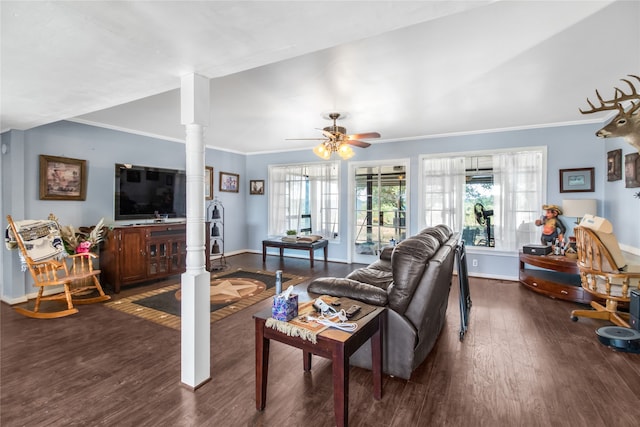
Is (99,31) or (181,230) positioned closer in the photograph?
(99,31)

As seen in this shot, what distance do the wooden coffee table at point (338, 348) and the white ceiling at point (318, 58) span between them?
1.58 m

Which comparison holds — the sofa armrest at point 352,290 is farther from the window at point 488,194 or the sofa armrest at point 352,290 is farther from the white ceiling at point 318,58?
the window at point 488,194

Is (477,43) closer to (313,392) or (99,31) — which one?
(99,31)

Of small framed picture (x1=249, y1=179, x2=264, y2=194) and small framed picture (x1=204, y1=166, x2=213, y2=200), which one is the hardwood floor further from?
small framed picture (x1=249, y1=179, x2=264, y2=194)

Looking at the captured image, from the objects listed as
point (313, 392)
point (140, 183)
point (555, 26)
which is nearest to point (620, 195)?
point (555, 26)

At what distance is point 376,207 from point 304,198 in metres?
1.65

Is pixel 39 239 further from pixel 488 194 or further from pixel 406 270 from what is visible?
pixel 488 194

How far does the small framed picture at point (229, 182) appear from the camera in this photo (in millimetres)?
6794

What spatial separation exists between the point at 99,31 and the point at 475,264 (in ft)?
18.4

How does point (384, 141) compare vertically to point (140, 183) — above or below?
above

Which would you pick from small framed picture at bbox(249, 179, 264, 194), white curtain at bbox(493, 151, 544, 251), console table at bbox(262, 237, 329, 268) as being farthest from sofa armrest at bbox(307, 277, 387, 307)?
small framed picture at bbox(249, 179, 264, 194)

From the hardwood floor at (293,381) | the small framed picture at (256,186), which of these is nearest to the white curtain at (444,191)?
the hardwood floor at (293,381)

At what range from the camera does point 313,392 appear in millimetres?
2082

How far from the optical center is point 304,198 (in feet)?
22.4
